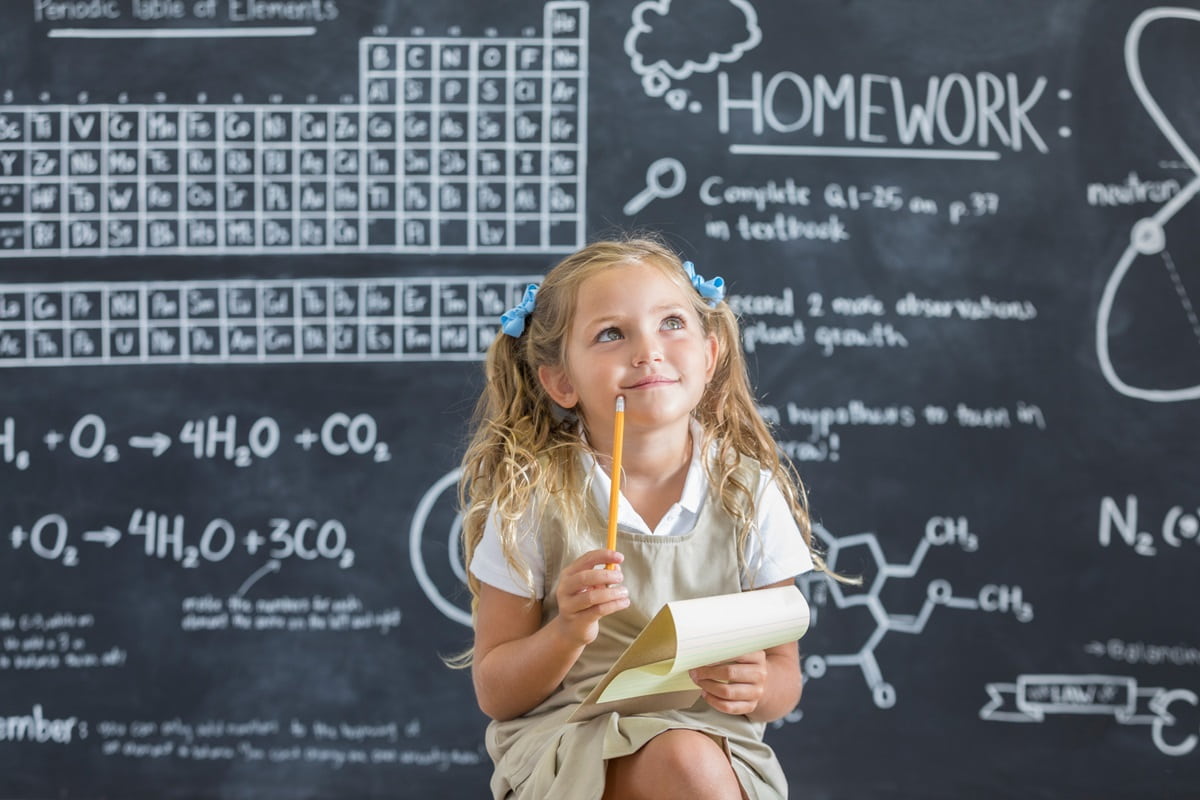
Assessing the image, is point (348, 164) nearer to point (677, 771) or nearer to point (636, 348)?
point (636, 348)

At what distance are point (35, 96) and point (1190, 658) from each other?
2.18 meters

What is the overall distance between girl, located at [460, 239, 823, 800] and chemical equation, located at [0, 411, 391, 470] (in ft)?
2.30

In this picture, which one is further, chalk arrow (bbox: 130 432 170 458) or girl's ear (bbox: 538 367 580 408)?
chalk arrow (bbox: 130 432 170 458)

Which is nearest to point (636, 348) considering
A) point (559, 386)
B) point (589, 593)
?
point (559, 386)

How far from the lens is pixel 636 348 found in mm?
1227

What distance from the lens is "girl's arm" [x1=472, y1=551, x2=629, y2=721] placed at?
1.06m

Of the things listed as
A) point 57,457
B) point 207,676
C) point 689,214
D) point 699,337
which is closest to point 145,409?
point 57,457

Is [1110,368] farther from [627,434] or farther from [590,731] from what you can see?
[590,731]

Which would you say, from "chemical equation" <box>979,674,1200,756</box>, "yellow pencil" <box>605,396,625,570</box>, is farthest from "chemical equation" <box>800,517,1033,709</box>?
"yellow pencil" <box>605,396,625,570</box>

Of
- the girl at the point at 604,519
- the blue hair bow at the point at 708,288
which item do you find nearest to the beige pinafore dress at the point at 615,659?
the girl at the point at 604,519

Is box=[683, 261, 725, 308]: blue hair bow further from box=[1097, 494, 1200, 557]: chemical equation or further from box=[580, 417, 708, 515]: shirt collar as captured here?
box=[1097, 494, 1200, 557]: chemical equation

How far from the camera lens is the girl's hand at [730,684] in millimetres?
1119

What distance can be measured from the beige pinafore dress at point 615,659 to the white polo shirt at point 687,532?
0.01m

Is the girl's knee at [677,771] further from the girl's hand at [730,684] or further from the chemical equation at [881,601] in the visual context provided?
the chemical equation at [881,601]
